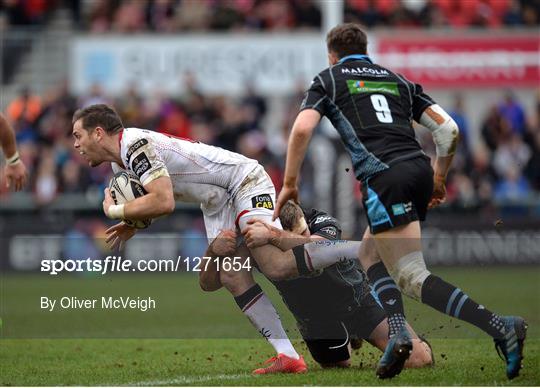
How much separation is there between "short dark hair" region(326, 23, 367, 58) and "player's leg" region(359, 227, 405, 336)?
1.21 m

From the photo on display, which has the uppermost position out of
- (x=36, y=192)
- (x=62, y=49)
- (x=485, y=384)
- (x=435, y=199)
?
(x=435, y=199)

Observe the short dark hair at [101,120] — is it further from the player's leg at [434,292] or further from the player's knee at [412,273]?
the player's knee at [412,273]

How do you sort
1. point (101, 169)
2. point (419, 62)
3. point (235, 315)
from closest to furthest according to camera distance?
1. point (235, 315)
2. point (101, 169)
3. point (419, 62)

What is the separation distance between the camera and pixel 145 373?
8.11 m

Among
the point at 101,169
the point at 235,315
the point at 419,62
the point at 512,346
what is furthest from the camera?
the point at 419,62

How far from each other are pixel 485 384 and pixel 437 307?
56cm

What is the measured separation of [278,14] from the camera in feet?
71.0

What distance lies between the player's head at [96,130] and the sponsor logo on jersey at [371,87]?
169 cm

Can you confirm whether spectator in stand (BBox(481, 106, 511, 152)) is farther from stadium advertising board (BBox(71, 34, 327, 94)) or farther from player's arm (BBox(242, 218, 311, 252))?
player's arm (BBox(242, 218, 311, 252))

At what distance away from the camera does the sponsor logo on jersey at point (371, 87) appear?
7383 mm

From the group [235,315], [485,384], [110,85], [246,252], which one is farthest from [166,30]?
[485,384]

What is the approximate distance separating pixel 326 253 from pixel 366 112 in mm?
1099

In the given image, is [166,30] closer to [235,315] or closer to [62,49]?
[62,49]

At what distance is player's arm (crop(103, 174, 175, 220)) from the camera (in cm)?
758
